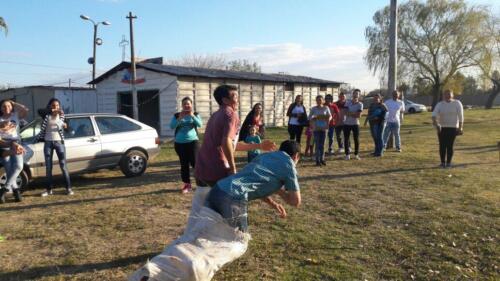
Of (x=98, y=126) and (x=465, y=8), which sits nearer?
(x=98, y=126)

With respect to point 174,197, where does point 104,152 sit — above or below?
above

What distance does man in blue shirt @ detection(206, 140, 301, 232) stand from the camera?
3.49 m

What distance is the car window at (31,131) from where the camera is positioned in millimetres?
8320

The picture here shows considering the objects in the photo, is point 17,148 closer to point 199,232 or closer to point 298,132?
point 199,232

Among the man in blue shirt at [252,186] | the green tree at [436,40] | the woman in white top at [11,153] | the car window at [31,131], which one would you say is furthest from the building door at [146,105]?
the green tree at [436,40]

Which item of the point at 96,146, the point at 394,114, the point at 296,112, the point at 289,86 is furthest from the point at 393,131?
the point at 289,86

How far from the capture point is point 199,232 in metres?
3.43

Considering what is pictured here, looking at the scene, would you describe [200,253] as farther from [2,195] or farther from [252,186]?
[2,195]

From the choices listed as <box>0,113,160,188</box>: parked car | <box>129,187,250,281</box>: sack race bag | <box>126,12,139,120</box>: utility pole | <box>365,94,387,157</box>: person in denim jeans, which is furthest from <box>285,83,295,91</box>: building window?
<box>129,187,250,281</box>: sack race bag

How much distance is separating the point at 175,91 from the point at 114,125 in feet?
34.9

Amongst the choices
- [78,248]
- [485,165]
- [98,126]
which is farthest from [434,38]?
[78,248]

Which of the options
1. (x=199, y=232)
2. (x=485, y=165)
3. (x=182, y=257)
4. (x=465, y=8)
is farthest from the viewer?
(x=465, y=8)

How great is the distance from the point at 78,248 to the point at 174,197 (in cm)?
263

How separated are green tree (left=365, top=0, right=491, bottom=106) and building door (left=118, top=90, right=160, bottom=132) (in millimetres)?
23530
